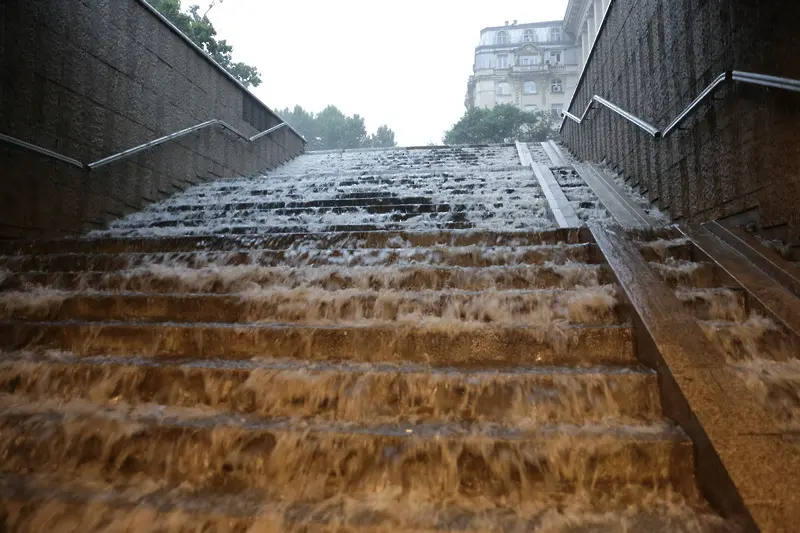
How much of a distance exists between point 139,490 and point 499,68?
43199 millimetres

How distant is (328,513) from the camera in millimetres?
1633

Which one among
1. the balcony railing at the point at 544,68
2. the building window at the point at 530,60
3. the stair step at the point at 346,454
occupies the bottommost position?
the stair step at the point at 346,454

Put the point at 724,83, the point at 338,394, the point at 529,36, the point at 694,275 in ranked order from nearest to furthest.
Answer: the point at 338,394 < the point at 694,275 < the point at 724,83 < the point at 529,36

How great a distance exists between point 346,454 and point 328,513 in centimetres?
26

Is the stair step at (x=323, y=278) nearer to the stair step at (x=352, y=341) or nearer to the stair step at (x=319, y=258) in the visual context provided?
the stair step at (x=319, y=258)

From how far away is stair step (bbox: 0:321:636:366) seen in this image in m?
2.31

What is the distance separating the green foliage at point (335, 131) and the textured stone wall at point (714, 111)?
28039 millimetres

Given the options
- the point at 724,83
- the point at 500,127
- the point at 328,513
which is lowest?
the point at 328,513

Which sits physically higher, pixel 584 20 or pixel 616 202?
pixel 584 20

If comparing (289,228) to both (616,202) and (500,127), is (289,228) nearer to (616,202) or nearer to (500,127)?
(616,202)

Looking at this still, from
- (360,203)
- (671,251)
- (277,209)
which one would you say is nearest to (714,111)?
(671,251)

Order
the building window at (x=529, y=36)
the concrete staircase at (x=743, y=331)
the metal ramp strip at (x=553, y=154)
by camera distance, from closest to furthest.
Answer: the concrete staircase at (x=743, y=331) < the metal ramp strip at (x=553, y=154) < the building window at (x=529, y=36)

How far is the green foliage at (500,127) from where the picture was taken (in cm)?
2170

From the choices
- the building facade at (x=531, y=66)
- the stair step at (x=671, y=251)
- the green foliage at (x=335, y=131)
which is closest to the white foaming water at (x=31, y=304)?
the stair step at (x=671, y=251)
